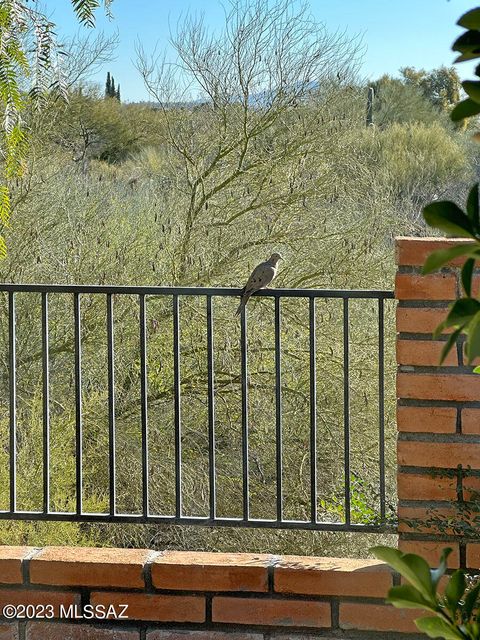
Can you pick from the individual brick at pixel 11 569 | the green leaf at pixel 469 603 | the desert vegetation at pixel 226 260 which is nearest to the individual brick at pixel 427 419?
the individual brick at pixel 11 569

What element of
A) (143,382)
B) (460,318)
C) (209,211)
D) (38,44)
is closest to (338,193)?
(209,211)

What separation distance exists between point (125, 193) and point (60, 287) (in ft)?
17.7

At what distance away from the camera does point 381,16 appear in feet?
35.1

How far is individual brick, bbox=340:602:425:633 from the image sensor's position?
2145 millimetres

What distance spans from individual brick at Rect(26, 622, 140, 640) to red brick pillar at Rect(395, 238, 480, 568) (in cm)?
66

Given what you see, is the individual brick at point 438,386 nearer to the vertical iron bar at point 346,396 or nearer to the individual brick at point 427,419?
the individual brick at point 427,419

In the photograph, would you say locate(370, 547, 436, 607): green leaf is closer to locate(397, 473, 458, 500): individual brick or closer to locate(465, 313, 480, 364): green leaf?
locate(465, 313, 480, 364): green leaf

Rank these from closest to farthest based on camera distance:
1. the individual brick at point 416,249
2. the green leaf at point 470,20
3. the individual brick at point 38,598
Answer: the green leaf at point 470,20 < the individual brick at point 416,249 < the individual brick at point 38,598

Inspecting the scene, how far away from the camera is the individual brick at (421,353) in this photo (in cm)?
212

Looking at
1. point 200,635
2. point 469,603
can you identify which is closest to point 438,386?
point 200,635

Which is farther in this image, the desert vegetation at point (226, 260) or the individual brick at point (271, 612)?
the desert vegetation at point (226, 260)

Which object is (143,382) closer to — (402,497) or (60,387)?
(402,497)

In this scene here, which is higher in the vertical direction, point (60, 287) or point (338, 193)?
point (338, 193)

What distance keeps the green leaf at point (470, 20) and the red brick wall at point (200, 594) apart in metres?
1.86
